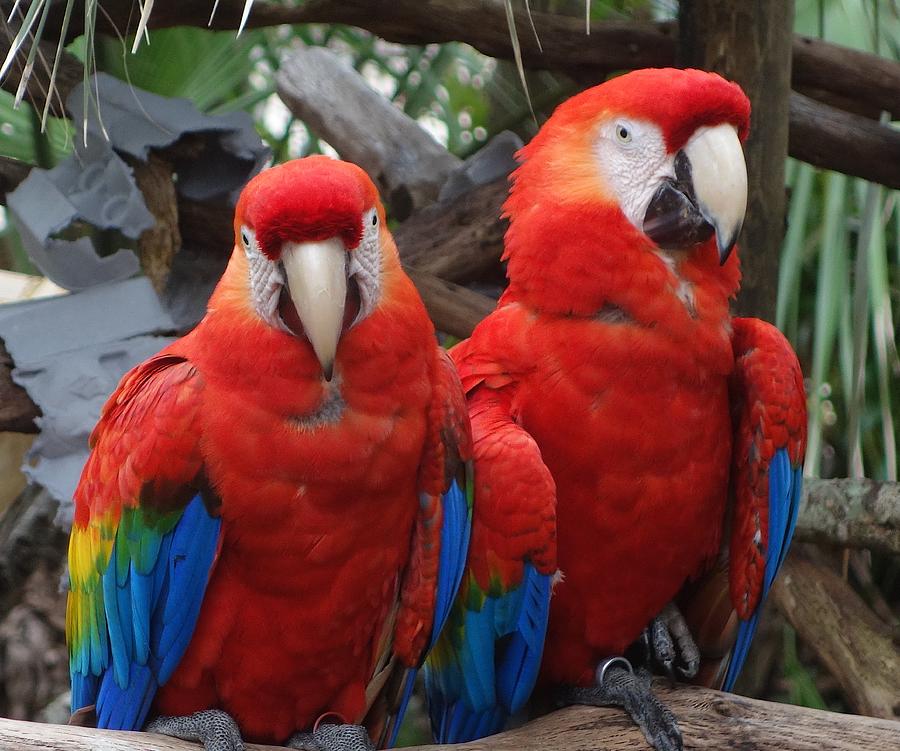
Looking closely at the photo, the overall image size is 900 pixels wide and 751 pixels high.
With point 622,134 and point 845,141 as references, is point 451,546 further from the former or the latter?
point 845,141

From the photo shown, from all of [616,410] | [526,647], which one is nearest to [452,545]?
[526,647]

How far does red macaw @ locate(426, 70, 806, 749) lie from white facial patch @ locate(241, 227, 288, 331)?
1.31 ft

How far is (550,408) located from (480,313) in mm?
849

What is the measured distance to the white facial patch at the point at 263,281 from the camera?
1256 mm

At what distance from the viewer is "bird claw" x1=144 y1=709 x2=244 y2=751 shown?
4.69ft

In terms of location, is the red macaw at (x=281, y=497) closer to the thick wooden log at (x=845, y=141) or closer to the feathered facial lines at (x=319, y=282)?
the feathered facial lines at (x=319, y=282)

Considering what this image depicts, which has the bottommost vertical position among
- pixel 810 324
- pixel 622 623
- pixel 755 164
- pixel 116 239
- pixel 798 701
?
pixel 798 701

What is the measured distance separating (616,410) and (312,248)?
0.56 m

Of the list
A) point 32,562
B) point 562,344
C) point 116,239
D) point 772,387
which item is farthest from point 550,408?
point 32,562

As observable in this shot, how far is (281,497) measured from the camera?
1.35m

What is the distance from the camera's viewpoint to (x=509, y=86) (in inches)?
119

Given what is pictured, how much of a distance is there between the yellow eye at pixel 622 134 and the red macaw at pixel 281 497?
360mm

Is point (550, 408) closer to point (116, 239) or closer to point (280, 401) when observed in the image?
point (280, 401)

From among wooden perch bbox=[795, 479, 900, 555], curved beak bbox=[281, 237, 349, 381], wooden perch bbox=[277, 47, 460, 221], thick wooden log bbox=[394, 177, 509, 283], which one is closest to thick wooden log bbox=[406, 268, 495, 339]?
thick wooden log bbox=[394, 177, 509, 283]
